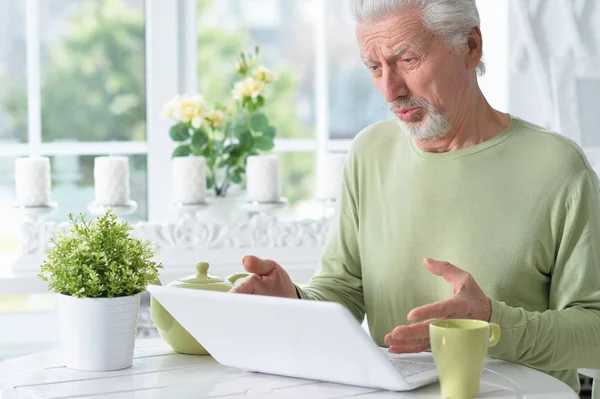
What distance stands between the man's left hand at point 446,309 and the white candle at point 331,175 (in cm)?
172

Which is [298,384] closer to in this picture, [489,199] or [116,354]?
[116,354]

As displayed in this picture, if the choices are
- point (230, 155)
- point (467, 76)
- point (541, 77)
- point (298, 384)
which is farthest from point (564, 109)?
point (298, 384)

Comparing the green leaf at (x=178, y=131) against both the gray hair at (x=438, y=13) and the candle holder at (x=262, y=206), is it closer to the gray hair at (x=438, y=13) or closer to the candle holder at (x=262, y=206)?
the candle holder at (x=262, y=206)

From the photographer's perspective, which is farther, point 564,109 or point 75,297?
point 564,109

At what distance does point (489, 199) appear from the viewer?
180 centimetres

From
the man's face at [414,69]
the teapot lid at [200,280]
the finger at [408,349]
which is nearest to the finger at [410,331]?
the finger at [408,349]

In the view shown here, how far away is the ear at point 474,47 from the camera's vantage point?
1829mm

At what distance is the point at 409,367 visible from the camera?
4.77ft

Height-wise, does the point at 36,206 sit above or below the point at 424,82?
below

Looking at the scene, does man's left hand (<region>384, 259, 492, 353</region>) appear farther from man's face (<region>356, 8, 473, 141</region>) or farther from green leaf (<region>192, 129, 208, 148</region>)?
green leaf (<region>192, 129, 208, 148</region>)

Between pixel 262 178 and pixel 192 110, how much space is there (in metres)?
0.33

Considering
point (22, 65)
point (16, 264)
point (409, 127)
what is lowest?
point (16, 264)

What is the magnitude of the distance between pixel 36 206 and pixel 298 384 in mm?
1816

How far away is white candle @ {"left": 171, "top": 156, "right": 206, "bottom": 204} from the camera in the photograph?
3.06 meters
